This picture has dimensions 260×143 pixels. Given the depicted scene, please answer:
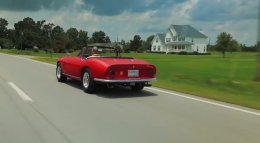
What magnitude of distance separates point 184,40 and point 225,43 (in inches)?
969

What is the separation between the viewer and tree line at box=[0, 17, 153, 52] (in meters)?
106

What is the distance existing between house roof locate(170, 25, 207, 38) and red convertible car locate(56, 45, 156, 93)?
298 feet

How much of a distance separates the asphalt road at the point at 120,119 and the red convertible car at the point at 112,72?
0.40m

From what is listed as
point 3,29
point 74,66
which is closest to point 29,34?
point 3,29

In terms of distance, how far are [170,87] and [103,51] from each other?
253 cm

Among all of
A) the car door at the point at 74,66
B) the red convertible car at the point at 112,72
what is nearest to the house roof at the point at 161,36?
the car door at the point at 74,66

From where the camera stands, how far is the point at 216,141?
6078 mm

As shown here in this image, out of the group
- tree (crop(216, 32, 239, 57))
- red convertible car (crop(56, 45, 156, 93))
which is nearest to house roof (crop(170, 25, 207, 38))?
tree (crop(216, 32, 239, 57))

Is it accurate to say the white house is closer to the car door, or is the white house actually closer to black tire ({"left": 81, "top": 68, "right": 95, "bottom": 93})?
the car door

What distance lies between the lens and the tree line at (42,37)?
348 feet

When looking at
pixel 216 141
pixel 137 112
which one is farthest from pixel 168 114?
pixel 216 141

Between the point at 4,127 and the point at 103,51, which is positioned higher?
the point at 103,51

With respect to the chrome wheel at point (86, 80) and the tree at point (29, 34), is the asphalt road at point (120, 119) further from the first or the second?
the tree at point (29, 34)

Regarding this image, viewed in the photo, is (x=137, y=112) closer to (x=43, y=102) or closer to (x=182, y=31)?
(x=43, y=102)
